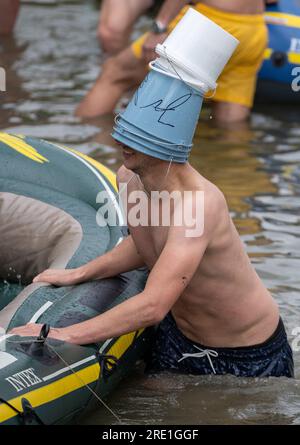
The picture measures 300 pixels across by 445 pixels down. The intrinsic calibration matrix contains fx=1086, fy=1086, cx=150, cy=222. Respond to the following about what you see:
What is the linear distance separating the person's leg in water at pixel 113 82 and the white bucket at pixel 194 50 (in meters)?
3.40

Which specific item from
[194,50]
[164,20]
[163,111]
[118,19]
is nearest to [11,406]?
[163,111]

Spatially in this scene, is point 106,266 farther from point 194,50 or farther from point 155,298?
point 194,50

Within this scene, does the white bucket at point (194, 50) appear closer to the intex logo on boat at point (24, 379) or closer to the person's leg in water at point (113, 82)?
the intex logo on boat at point (24, 379)

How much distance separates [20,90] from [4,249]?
3595 mm

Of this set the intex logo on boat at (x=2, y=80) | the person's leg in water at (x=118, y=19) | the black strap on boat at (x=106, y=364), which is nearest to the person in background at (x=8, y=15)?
the intex logo on boat at (x=2, y=80)

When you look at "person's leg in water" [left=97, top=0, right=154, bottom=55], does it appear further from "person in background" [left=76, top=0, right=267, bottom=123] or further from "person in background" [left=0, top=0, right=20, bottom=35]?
"person in background" [left=0, top=0, right=20, bottom=35]

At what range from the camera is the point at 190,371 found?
4.16m

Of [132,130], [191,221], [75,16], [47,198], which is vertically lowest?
[75,16]

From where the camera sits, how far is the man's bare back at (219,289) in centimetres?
376

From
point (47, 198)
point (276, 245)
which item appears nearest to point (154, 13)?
point (276, 245)

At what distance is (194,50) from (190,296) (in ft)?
2.90

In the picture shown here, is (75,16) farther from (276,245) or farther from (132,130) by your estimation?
(132,130)

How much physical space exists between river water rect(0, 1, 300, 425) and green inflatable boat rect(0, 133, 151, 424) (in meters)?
0.25

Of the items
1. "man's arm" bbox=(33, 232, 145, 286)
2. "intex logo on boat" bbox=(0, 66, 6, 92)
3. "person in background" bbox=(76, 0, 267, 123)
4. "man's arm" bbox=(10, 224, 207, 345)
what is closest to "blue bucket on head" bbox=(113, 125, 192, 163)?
"man's arm" bbox=(10, 224, 207, 345)
